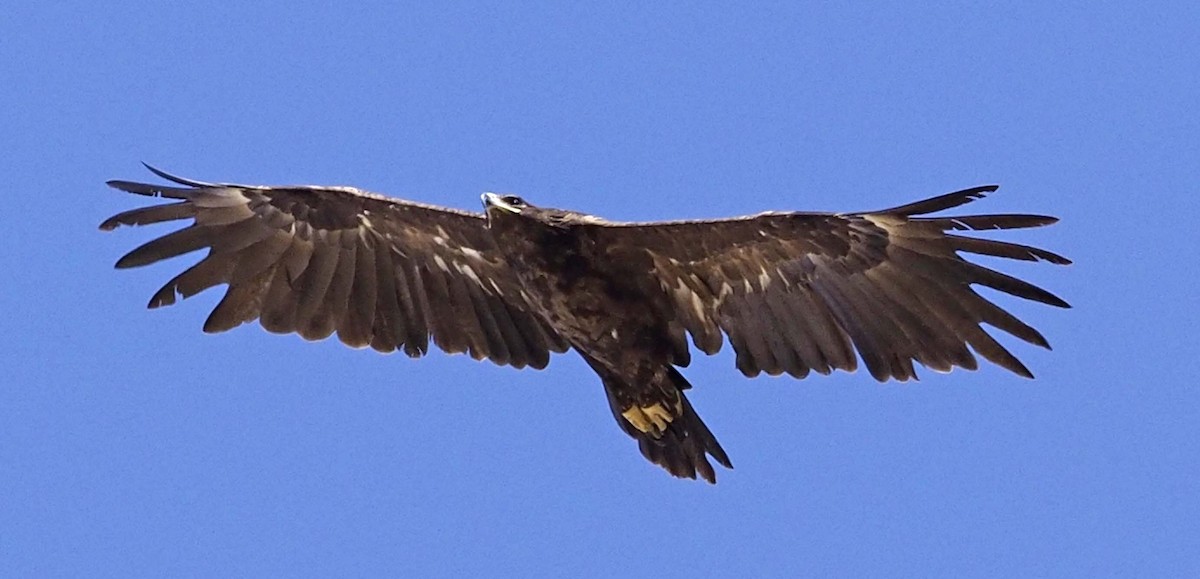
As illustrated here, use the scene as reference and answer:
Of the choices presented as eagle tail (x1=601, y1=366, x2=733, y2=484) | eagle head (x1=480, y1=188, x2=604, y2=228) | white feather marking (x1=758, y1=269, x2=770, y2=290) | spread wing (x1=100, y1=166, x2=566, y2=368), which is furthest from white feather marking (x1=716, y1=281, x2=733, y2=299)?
spread wing (x1=100, y1=166, x2=566, y2=368)

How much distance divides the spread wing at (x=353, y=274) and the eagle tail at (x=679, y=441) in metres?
0.83

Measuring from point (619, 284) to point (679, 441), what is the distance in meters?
1.52

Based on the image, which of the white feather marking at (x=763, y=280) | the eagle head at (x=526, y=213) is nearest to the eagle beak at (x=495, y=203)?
the eagle head at (x=526, y=213)

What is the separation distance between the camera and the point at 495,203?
14.8 m

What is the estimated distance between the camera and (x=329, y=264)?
53.0 ft

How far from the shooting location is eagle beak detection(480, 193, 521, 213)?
14711 mm

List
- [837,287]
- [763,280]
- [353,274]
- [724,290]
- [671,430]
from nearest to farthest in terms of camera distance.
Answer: [837,287] < [763,280] < [724,290] < [671,430] < [353,274]

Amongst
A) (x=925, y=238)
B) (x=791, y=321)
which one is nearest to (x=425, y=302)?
(x=791, y=321)

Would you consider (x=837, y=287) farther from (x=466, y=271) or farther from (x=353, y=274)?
(x=353, y=274)

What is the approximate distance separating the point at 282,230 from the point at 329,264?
477mm

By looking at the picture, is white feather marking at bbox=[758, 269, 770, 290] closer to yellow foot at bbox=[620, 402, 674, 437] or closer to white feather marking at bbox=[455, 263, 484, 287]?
yellow foot at bbox=[620, 402, 674, 437]

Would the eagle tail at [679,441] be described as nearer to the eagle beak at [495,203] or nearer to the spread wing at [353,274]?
the spread wing at [353,274]

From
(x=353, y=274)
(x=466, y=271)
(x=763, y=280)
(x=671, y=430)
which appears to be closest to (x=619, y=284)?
(x=763, y=280)

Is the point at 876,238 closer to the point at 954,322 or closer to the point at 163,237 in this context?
the point at 954,322
